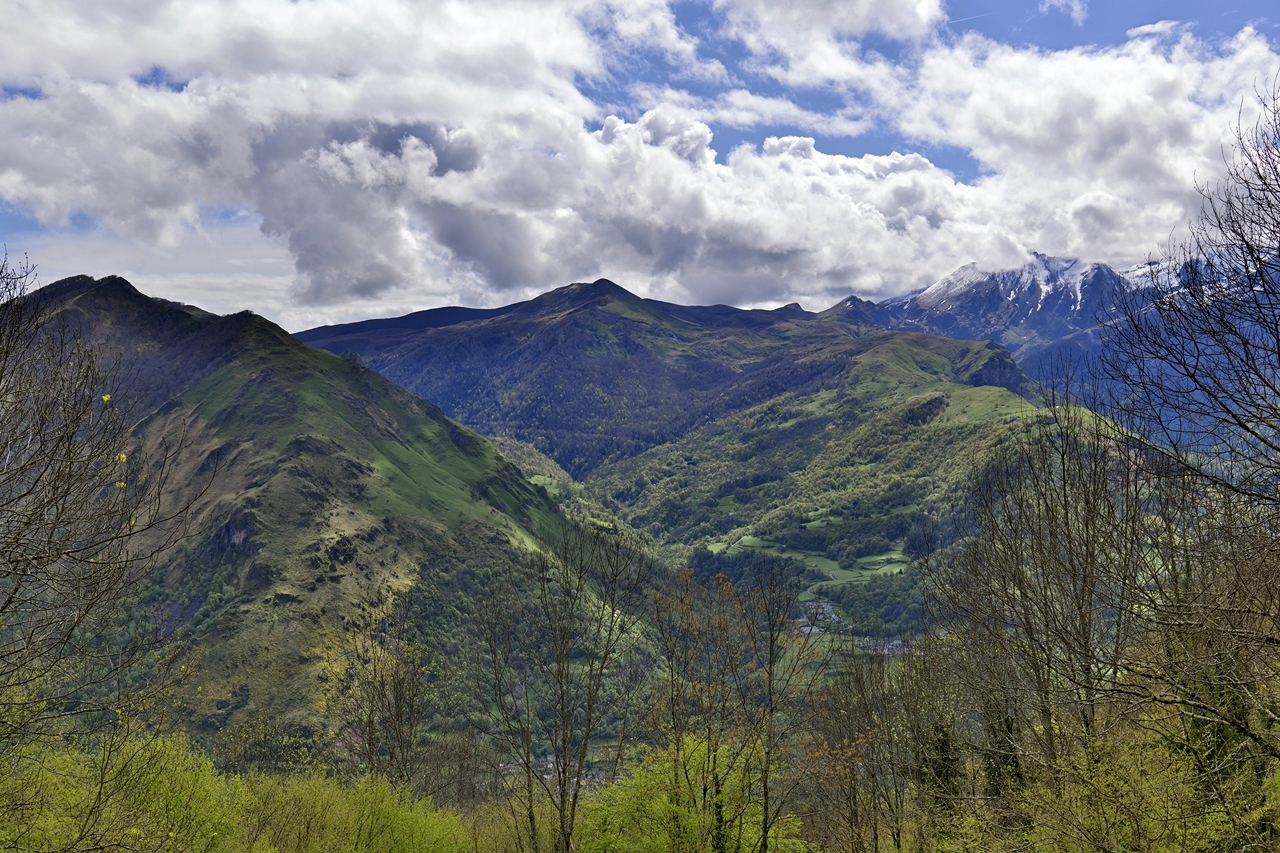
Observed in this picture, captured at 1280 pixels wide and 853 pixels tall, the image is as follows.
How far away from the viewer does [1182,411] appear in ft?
45.3

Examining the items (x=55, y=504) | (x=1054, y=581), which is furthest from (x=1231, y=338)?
(x=55, y=504)

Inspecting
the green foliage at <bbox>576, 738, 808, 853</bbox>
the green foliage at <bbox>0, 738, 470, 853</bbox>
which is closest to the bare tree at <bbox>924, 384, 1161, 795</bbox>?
the green foliage at <bbox>576, 738, 808, 853</bbox>

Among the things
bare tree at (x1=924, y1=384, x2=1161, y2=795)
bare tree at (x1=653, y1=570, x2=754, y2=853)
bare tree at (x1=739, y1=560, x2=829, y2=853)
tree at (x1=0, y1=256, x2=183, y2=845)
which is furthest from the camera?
bare tree at (x1=739, y1=560, x2=829, y2=853)

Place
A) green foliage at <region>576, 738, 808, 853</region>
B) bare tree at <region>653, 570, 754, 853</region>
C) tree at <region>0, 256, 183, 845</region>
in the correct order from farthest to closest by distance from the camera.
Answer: bare tree at <region>653, 570, 754, 853</region>, green foliage at <region>576, 738, 808, 853</region>, tree at <region>0, 256, 183, 845</region>

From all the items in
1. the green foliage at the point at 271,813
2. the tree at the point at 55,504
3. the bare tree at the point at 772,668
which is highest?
the tree at the point at 55,504

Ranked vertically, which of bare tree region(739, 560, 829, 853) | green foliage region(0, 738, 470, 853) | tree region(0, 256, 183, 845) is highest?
tree region(0, 256, 183, 845)

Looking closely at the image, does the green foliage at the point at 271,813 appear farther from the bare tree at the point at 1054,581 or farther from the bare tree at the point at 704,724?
the bare tree at the point at 1054,581

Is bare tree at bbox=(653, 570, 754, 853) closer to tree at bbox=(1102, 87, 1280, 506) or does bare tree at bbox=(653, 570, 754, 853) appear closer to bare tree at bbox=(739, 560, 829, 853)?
bare tree at bbox=(739, 560, 829, 853)

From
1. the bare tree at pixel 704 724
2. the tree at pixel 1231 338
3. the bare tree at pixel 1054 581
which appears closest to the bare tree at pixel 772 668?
the bare tree at pixel 704 724

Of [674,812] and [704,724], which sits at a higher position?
[704,724]

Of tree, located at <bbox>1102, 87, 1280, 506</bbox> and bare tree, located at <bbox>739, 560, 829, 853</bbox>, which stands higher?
tree, located at <bbox>1102, 87, 1280, 506</bbox>

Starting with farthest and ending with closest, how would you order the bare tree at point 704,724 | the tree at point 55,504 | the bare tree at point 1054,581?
the bare tree at point 704,724
the bare tree at point 1054,581
the tree at point 55,504

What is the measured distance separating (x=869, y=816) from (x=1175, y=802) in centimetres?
2227

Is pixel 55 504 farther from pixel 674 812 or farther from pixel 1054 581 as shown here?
pixel 1054 581
